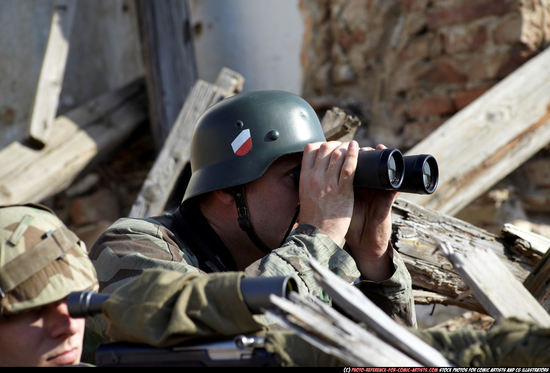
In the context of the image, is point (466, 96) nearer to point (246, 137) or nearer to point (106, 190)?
point (246, 137)

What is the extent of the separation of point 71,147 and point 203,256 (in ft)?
6.87

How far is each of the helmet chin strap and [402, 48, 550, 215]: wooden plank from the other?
2.26ft

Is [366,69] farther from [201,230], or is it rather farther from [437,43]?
[201,230]

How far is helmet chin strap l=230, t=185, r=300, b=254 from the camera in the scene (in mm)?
1908

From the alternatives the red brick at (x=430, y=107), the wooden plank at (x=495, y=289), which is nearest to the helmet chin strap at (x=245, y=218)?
the wooden plank at (x=495, y=289)

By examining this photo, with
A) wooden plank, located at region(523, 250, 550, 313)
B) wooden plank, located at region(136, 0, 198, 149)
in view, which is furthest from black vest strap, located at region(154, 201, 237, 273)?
wooden plank, located at region(136, 0, 198, 149)

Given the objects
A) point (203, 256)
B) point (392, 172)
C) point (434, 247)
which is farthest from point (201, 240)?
point (434, 247)

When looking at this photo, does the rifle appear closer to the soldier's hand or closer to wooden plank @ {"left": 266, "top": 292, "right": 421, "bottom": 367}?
wooden plank @ {"left": 266, "top": 292, "right": 421, "bottom": 367}

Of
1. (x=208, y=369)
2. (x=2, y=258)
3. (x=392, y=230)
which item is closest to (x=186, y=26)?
(x=392, y=230)

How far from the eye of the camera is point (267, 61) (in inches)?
150

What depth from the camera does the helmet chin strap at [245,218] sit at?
75.1 inches

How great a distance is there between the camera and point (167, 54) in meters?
3.96

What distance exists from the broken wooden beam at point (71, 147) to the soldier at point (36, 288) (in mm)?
2199

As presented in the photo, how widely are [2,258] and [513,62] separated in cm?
235
